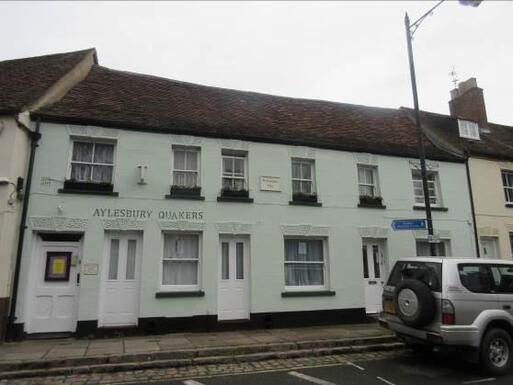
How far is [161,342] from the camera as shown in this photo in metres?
8.58

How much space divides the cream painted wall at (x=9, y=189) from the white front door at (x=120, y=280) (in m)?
2.04

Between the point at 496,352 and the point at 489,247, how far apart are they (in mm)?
8538

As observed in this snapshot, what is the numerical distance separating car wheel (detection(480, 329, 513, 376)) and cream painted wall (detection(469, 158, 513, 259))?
777cm

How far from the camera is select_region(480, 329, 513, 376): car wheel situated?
649cm

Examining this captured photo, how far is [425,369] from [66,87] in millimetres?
11515

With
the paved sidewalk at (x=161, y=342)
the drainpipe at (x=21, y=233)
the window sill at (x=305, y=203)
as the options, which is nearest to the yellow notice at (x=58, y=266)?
the drainpipe at (x=21, y=233)

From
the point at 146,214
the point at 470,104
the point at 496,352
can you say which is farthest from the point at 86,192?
the point at 470,104

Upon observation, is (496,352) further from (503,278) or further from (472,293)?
(503,278)

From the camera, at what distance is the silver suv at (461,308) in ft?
21.3

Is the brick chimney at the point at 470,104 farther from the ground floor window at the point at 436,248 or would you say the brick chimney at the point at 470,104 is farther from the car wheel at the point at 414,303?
the car wheel at the point at 414,303

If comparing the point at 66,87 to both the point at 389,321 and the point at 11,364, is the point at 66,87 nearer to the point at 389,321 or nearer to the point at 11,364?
the point at 11,364

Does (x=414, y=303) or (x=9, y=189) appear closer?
(x=414, y=303)

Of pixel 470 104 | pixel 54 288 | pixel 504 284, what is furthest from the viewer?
pixel 470 104

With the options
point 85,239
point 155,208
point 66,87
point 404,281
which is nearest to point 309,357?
point 404,281
